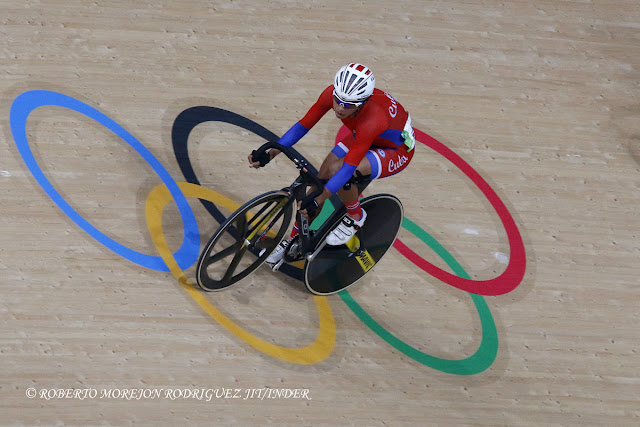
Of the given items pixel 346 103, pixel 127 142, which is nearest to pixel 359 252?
pixel 346 103

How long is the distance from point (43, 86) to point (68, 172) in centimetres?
88

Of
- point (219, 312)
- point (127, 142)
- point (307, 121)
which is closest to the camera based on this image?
point (307, 121)

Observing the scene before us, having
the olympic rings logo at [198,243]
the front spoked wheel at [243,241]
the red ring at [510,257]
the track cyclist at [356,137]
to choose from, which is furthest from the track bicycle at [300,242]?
the red ring at [510,257]

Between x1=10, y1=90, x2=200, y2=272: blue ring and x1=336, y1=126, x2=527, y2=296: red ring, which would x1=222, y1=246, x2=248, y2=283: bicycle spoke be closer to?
x1=10, y1=90, x2=200, y2=272: blue ring

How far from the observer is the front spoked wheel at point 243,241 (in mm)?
3717

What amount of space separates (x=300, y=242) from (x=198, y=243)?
2.99ft

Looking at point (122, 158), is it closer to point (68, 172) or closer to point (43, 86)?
point (68, 172)

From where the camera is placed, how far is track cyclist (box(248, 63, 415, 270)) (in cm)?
330

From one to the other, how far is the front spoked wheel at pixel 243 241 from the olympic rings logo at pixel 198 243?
0.23 meters

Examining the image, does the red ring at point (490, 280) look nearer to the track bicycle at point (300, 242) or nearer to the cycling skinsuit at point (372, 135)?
the track bicycle at point (300, 242)

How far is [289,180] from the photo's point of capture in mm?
4875

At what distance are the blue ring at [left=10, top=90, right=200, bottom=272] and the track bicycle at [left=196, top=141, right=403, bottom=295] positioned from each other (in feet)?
1.01

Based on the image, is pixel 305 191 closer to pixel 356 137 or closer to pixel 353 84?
pixel 356 137

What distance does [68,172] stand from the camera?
4574 mm
